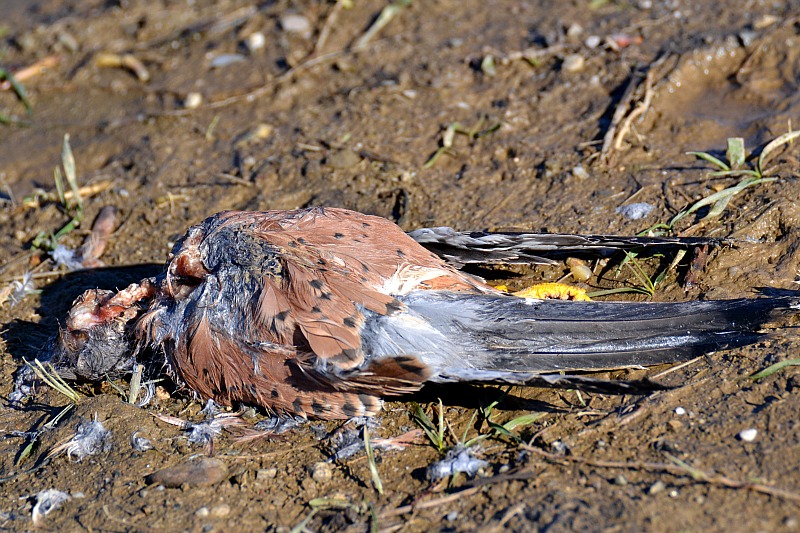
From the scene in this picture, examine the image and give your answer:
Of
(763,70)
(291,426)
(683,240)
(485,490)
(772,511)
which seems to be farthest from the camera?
(763,70)

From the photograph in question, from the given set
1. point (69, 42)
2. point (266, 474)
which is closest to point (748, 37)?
point (266, 474)

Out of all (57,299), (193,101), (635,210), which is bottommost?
(57,299)

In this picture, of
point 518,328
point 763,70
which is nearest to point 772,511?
point 518,328

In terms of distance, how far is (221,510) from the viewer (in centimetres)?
275

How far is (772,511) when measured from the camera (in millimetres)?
2350

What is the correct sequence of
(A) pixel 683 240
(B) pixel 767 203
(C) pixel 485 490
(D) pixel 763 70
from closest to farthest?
1. (C) pixel 485 490
2. (A) pixel 683 240
3. (B) pixel 767 203
4. (D) pixel 763 70

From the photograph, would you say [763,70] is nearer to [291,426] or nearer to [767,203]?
[767,203]

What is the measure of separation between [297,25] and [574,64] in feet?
6.56

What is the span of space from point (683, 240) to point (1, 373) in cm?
303

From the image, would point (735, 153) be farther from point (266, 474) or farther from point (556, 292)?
point (266, 474)

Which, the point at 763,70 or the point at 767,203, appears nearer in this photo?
the point at 767,203

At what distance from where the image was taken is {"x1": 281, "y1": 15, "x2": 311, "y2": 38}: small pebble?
18.7 feet

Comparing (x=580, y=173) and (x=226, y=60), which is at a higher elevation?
(x=226, y=60)

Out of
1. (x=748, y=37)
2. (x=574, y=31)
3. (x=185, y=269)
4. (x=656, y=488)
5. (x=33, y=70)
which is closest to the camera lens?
Answer: (x=656, y=488)
